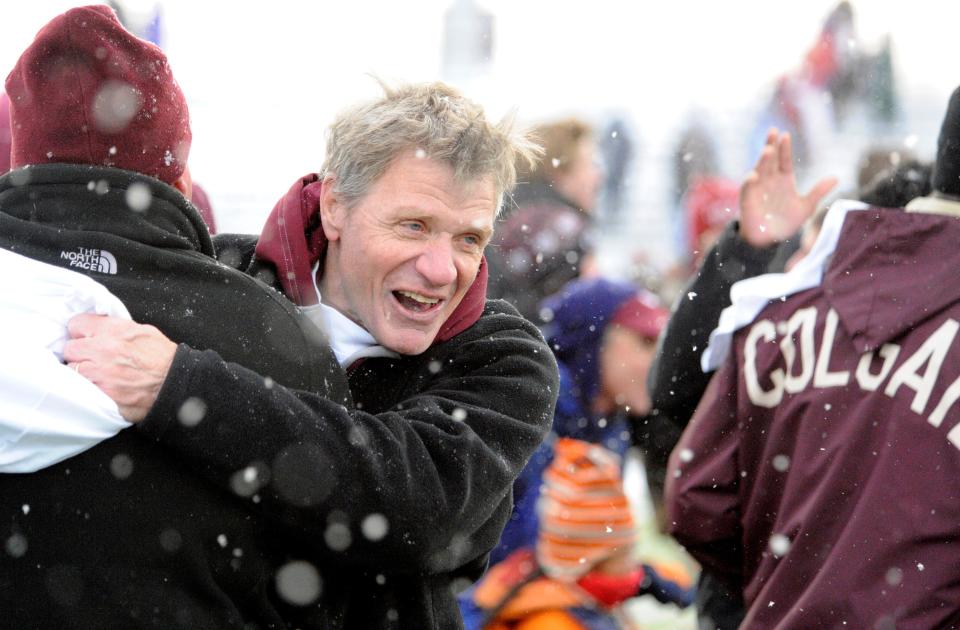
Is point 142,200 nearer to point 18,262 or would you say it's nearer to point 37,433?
point 18,262

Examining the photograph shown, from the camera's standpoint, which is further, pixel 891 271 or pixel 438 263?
pixel 891 271

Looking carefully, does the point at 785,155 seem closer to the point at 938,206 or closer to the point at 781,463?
the point at 938,206

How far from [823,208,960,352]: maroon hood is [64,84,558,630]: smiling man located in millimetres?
837

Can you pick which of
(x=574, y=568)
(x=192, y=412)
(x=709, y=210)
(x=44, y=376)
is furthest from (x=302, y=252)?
(x=709, y=210)

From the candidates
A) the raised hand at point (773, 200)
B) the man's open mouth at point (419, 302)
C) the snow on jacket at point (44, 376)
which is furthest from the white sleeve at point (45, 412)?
the raised hand at point (773, 200)

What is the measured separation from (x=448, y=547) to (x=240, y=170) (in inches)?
428

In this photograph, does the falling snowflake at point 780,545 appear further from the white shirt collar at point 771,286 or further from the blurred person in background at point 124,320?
the blurred person in background at point 124,320

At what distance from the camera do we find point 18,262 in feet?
6.29

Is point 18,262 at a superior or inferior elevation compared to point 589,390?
superior

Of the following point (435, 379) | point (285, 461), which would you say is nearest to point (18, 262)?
point (285, 461)

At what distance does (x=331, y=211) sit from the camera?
2654 mm

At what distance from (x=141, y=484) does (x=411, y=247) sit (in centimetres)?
84

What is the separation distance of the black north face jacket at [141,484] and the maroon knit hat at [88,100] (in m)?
0.05

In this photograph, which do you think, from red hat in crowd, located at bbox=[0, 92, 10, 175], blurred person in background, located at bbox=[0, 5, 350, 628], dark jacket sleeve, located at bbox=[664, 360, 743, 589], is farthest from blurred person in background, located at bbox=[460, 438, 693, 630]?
red hat in crowd, located at bbox=[0, 92, 10, 175]
